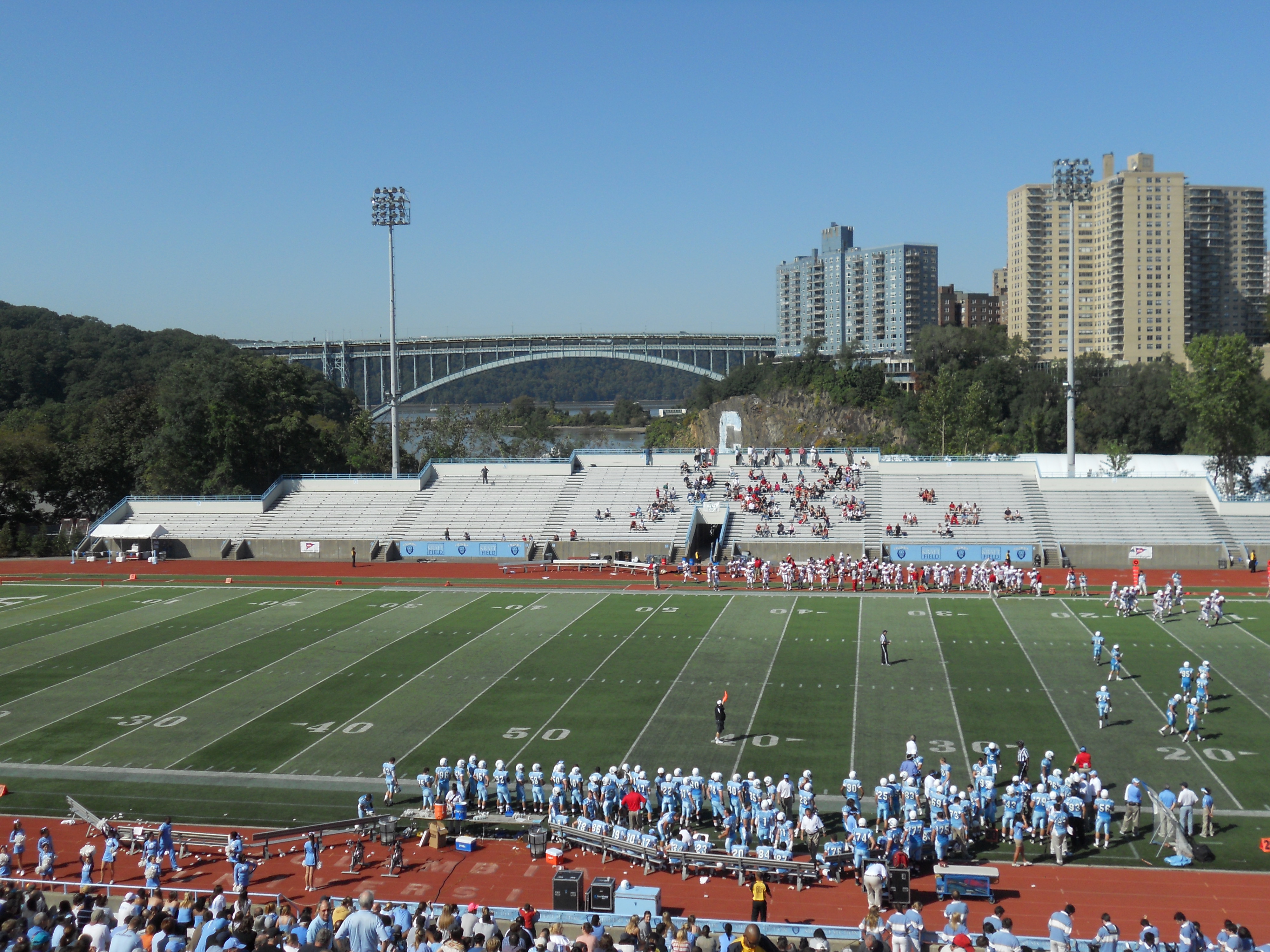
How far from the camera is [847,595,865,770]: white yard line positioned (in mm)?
20641

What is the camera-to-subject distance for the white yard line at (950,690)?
20062 millimetres

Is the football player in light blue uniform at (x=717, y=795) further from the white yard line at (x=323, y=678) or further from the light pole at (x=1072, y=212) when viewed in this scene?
the light pole at (x=1072, y=212)

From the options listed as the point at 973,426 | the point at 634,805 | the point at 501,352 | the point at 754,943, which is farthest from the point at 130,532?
the point at 501,352

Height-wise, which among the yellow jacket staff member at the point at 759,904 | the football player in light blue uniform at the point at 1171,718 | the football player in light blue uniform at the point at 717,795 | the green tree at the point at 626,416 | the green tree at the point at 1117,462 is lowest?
the yellow jacket staff member at the point at 759,904

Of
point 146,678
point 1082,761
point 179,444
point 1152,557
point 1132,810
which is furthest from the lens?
point 179,444

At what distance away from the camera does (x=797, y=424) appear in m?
99.5

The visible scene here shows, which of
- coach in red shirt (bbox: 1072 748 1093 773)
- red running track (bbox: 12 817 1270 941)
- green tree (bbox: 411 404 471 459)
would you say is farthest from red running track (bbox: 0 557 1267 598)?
green tree (bbox: 411 404 471 459)

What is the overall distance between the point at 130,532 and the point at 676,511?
974 inches

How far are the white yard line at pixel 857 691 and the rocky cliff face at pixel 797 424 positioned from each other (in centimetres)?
5660

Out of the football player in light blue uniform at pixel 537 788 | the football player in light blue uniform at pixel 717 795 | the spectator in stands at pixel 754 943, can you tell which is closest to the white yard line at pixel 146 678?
the football player in light blue uniform at pixel 537 788

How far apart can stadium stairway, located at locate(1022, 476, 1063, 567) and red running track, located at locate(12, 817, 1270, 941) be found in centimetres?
2830

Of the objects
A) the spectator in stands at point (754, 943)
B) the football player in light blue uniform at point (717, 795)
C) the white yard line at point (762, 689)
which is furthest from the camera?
the white yard line at point (762, 689)

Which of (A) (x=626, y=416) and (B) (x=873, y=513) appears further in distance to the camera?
(A) (x=626, y=416)

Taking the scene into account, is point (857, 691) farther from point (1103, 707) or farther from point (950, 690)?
point (1103, 707)
